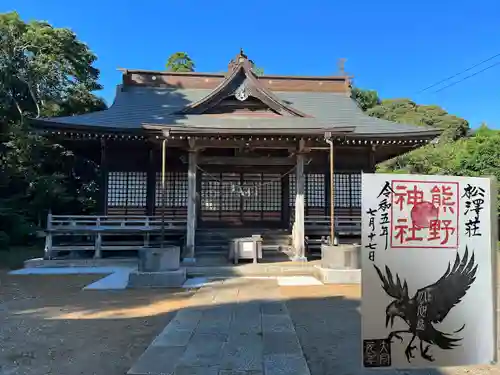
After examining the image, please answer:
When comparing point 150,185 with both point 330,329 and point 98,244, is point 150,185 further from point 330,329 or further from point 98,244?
point 330,329

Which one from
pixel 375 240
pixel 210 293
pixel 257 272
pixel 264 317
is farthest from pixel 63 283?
pixel 375 240

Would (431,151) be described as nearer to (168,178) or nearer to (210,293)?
(168,178)

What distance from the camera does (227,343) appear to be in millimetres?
4301

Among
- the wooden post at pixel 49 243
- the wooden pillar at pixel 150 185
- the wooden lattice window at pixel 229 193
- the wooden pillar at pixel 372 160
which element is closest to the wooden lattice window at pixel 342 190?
the wooden pillar at pixel 372 160

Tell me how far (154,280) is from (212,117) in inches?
260

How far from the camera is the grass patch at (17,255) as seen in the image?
1133 centimetres

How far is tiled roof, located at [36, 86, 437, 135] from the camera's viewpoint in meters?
11.8

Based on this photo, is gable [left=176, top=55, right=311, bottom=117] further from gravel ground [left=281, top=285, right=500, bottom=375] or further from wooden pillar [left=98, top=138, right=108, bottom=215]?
gravel ground [left=281, top=285, right=500, bottom=375]

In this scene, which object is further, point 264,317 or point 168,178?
point 168,178

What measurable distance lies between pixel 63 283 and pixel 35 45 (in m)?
15.0

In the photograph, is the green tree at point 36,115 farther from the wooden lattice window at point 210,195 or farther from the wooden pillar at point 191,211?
the wooden pillar at point 191,211

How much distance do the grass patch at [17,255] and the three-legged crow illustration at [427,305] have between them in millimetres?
11675

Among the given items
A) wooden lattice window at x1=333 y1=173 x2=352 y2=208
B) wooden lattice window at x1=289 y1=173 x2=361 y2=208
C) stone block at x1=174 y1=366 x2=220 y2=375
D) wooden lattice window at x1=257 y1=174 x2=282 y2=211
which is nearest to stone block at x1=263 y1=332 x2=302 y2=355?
stone block at x1=174 y1=366 x2=220 y2=375

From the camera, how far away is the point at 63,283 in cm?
868
